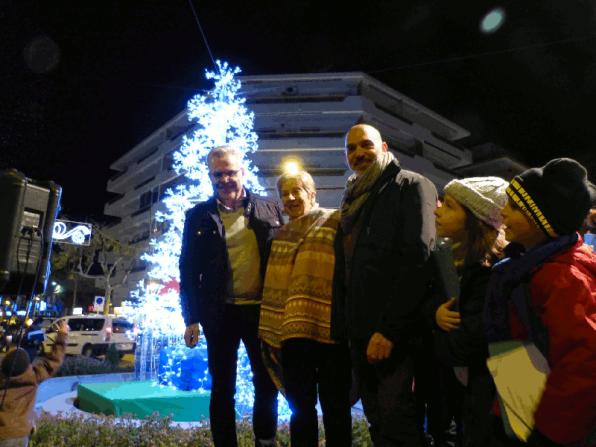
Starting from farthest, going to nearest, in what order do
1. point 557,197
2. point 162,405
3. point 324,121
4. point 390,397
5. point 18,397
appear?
1. point 324,121
2. point 162,405
3. point 18,397
4. point 390,397
5. point 557,197

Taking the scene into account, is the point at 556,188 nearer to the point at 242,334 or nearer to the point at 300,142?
the point at 242,334

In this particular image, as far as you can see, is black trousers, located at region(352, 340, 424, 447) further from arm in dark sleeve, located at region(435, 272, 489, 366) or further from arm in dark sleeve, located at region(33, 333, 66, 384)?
arm in dark sleeve, located at region(33, 333, 66, 384)

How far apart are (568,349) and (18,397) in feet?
12.3

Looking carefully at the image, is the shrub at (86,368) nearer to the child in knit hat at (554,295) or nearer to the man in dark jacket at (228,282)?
the man in dark jacket at (228,282)

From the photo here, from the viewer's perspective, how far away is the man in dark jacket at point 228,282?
281 centimetres

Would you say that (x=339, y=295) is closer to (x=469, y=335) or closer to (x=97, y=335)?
(x=469, y=335)

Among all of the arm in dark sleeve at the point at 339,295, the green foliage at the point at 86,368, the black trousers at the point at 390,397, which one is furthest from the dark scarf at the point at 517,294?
the green foliage at the point at 86,368

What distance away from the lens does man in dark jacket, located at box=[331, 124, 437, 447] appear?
2.12 m

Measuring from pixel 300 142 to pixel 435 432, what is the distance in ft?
119

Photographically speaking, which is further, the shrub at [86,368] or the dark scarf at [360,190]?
the shrub at [86,368]

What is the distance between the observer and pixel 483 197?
2.18m

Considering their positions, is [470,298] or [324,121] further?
[324,121]

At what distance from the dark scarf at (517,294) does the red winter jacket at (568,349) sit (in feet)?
0.15

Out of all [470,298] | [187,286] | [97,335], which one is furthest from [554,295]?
[97,335]
